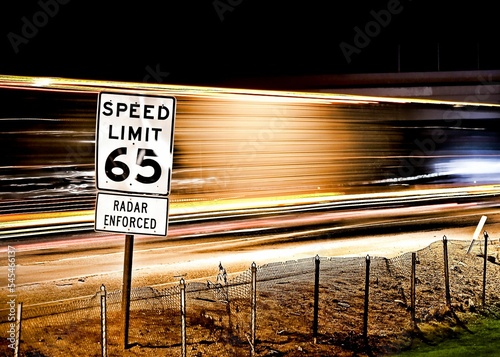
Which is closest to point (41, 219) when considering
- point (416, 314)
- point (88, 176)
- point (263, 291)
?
point (88, 176)

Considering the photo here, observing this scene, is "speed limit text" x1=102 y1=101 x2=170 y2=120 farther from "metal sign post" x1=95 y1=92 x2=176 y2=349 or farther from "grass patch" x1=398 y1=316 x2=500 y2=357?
A: "grass patch" x1=398 y1=316 x2=500 y2=357

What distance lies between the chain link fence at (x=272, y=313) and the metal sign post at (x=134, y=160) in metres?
0.68

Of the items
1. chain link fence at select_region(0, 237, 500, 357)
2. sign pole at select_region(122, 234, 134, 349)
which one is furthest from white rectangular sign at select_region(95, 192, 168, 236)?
chain link fence at select_region(0, 237, 500, 357)

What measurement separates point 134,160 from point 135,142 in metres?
0.15

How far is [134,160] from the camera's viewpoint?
5.42 meters

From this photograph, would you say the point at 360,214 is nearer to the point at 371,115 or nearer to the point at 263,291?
the point at 371,115

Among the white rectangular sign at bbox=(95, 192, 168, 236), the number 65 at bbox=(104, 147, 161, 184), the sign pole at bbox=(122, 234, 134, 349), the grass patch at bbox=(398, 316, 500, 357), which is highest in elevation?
the number 65 at bbox=(104, 147, 161, 184)

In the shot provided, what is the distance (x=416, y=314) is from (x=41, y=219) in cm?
690

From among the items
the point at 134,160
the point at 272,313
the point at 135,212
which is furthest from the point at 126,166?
the point at 272,313

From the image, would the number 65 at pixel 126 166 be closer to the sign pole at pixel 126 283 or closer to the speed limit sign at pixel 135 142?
the speed limit sign at pixel 135 142

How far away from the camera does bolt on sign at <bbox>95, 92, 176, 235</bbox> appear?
212 inches

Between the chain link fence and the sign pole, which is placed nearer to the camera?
the sign pole

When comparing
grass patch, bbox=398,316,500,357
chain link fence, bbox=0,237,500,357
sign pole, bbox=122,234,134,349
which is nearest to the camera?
sign pole, bbox=122,234,134,349

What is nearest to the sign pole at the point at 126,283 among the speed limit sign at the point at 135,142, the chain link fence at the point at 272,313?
the chain link fence at the point at 272,313
